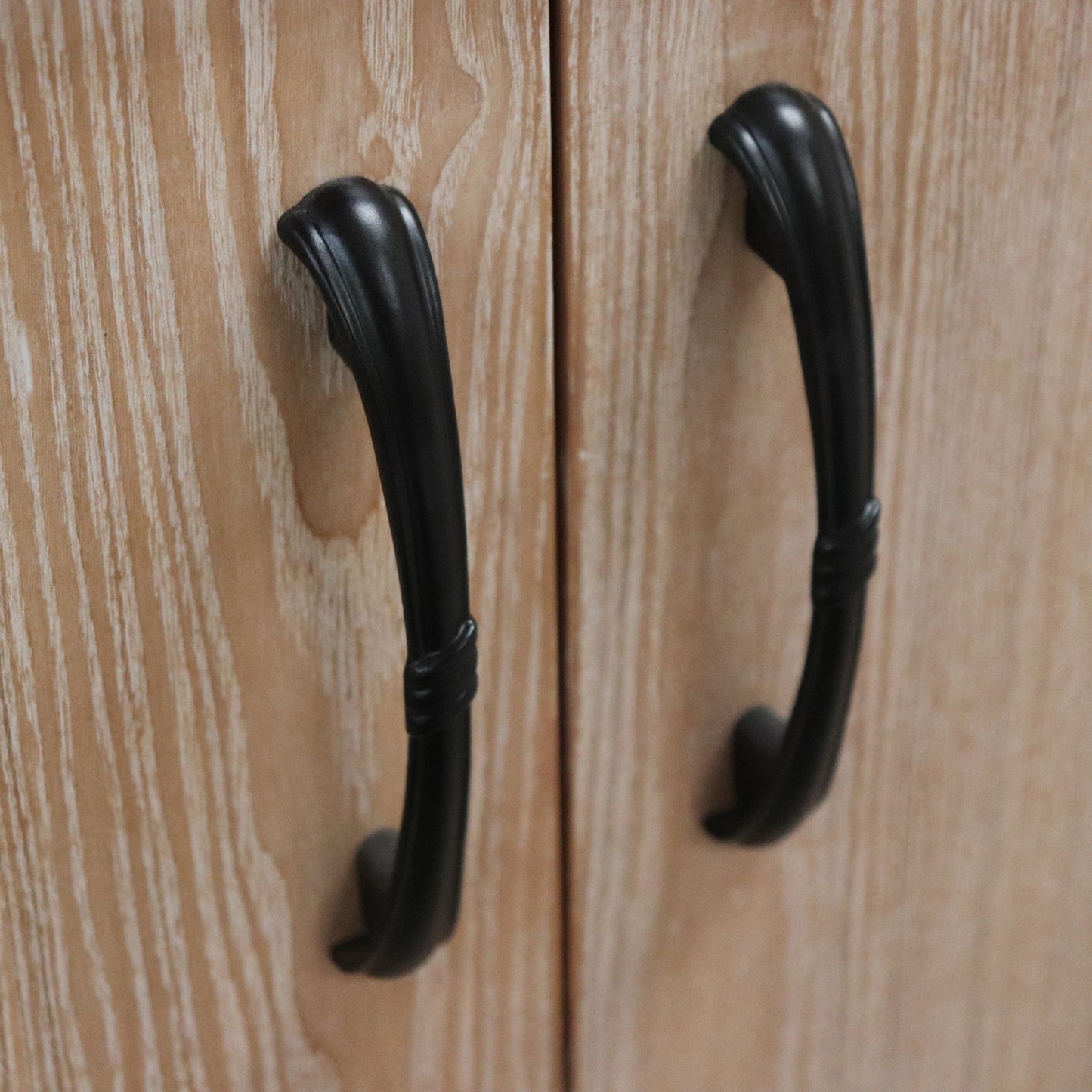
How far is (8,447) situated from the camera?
0.26m

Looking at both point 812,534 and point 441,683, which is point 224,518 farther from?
point 812,534

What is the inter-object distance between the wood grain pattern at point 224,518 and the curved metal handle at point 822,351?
0.05 m

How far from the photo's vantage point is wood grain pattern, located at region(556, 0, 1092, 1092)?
0.33 m

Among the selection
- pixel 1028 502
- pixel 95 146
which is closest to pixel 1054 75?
pixel 1028 502

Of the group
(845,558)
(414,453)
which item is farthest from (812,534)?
(414,453)

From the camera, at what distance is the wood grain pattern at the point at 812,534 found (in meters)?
0.33

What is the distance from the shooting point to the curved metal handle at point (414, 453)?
270mm

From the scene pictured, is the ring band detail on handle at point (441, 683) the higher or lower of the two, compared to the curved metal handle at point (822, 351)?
lower

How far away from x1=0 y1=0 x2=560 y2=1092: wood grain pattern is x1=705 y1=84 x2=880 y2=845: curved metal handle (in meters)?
0.05

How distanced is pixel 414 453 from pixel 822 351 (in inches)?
4.1

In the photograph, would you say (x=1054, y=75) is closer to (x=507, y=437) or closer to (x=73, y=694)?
(x=507, y=437)

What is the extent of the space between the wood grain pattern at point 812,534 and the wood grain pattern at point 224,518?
0.06 ft

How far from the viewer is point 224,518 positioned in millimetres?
291

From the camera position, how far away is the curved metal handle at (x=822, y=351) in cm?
31
